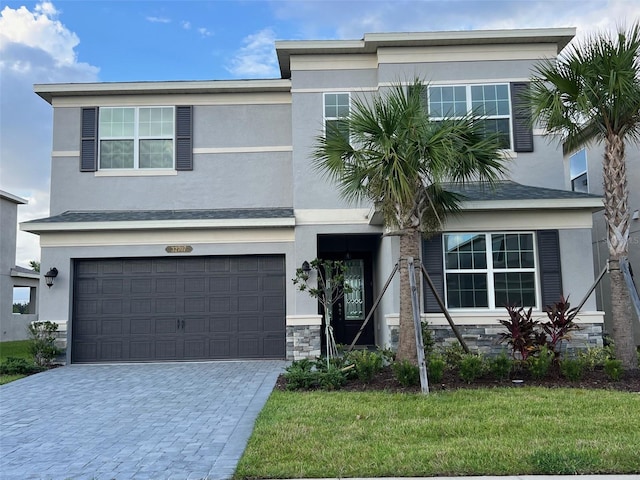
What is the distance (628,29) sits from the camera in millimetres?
9031

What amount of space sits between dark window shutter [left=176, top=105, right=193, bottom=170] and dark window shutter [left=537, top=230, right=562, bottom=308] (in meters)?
8.88

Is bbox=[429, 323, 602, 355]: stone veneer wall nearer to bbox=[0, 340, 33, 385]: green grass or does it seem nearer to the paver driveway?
the paver driveway

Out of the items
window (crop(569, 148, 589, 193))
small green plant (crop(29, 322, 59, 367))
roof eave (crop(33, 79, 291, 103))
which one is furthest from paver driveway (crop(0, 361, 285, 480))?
window (crop(569, 148, 589, 193))

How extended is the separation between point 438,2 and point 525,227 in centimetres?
572

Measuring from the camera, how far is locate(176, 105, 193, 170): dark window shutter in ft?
45.4

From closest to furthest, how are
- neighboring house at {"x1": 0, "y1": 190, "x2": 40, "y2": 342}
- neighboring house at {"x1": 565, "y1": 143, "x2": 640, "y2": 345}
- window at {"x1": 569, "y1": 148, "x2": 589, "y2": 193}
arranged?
1. neighboring house at {"x1": 565, "y1": 143, "x2": 640, "y2": 345}
2. window at {"x1": 569, "y1": 148, "x2": 589, "y2": 193}
3. neighboring house at {"x1": 0, "y1": 190, "x2": 40, "y2": 342}

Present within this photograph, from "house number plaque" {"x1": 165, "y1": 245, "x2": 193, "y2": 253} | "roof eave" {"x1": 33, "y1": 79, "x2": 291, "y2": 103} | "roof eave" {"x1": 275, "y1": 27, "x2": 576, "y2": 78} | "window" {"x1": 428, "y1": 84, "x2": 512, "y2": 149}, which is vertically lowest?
"house number plaque" {"x1": 165, "y1": 245, "x2": 193, "y2": 253}

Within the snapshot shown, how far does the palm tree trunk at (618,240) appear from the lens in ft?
30.0

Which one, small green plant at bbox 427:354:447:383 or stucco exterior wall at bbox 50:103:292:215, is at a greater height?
stucco exterior wall at bbox 50:103:292:215

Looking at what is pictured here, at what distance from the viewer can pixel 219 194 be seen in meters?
13.9

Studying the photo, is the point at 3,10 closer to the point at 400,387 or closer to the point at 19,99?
the point at 19,99

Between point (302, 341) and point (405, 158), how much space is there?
18.5 feet

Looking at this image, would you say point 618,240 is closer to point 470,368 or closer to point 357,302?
point 470,368

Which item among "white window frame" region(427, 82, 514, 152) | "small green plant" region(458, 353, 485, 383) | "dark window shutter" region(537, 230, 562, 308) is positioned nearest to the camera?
"small green plant" region(458, 353, 485, 383)
